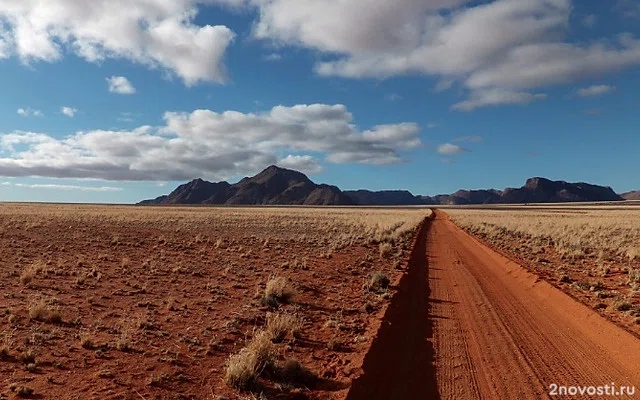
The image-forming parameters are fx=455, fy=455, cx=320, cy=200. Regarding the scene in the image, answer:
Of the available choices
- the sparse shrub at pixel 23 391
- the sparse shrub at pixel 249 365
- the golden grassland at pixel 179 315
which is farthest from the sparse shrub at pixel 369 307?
the sparse shrub at pixel 23 391

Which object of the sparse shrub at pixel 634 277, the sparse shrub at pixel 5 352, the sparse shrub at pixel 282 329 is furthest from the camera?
the sparse shrub at pixel 634 277

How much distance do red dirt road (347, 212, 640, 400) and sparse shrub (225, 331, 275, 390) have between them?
4.65ft

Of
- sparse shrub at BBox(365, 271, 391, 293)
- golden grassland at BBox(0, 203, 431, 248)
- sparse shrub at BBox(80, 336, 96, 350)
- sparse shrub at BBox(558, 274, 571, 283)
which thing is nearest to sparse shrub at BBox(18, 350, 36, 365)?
sparse shrub at BBox(80, 336, 96, 350)

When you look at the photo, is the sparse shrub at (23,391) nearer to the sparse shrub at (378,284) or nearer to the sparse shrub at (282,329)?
the sparse shrub at (282,329)

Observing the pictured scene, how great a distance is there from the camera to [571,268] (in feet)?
59.1

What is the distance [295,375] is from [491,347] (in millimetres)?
3490

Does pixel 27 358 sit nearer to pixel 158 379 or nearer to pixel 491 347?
pixel 158 379

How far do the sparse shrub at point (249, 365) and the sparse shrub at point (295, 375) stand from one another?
24cm

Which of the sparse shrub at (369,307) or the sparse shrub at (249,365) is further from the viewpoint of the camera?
the sparse shrub at (369,307)

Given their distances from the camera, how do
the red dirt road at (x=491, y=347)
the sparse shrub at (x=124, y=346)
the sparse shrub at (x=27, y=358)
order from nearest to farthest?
1. the red dirt road at (x=491, y=347)
2. the sparse shrub at (x=27, y=358)
3. the sparse shrub at (x=124, y=346)

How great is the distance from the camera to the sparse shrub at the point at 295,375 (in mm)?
6710

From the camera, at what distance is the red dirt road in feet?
20.8

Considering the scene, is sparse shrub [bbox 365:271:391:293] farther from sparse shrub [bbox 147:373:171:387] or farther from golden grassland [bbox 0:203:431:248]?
golden grassland [bbox 0:203:431:248]

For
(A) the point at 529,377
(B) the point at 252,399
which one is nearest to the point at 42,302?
(B) the point at 252,399
